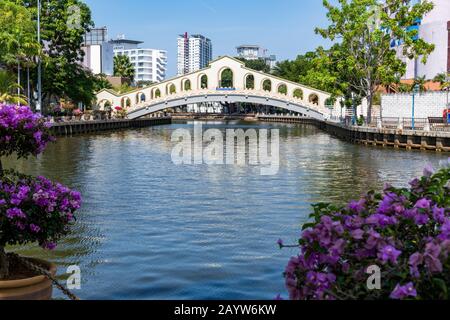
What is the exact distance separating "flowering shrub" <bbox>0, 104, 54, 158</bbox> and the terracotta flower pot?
5.69 ft

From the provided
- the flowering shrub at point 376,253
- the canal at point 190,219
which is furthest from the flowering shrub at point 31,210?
the flowering shrub at point 376,253

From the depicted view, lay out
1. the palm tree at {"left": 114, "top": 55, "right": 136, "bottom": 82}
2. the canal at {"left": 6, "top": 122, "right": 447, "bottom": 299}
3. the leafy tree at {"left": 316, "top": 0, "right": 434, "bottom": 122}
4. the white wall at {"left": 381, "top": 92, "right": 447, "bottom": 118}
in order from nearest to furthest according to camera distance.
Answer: the canal at {"left": 6, "top": 122, "right": 447, "bottom": 299}, the leafy tree at {"left": 316, "top": 0, "right": 434, "bottom": 122}, the white wall at {"left": 381, "top": 92, "right": 447, "bottom": 118}, the palm tree at {"left": 114, "top": 55, "right": 136, "bottom": 82}

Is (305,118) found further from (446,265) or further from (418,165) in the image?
(446,265)

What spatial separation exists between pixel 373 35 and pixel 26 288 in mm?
46782

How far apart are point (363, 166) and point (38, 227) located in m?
26.1

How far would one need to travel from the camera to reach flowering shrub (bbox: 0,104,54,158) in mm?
8180

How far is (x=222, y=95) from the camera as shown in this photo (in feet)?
282

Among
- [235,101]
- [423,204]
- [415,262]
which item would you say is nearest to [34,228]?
[423,204]

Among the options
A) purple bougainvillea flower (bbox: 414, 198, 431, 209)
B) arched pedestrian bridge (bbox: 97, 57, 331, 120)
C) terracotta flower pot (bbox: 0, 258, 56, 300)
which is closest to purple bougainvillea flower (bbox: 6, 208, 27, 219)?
terracotta flower pot (bbox: 0, 258, 56, 300)

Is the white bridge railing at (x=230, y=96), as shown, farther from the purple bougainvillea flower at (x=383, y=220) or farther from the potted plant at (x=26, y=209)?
the purple bougainvillea flower at (x=383, y=220)

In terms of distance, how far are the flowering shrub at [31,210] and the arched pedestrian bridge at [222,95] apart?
2927 inches

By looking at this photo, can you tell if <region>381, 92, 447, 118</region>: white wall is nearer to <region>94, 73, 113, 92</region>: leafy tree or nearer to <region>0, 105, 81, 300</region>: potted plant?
<region>94, 73, 113, 92</region>: leafy tree
